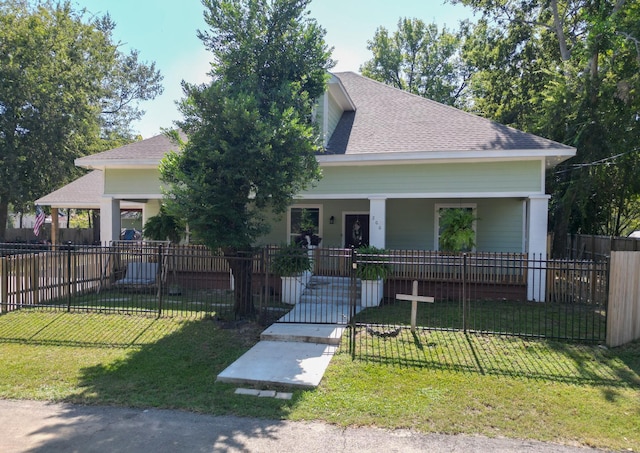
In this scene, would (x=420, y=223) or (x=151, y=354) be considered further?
(x=420, y=223)

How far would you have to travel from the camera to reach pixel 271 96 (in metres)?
8.37

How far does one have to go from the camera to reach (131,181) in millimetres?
13031

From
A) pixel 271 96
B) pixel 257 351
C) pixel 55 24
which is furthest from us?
pixel 55 24

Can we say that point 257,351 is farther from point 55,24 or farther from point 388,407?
point 55,24

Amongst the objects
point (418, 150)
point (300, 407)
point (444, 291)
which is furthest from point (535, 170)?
point (300, 407)

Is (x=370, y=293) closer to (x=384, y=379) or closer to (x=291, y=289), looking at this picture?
(x=291, y=289)

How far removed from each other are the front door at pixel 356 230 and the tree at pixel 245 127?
5.90 metres

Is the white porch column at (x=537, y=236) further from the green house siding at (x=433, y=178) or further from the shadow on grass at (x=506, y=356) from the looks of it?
the shadow on grass at (x=506, y=356)

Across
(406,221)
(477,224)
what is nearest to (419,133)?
(406,221)

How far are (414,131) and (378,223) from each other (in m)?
3.20

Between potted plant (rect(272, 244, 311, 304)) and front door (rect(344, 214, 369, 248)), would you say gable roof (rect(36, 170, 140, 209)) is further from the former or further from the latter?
potted plant (rect(272, 244, 311, 304))

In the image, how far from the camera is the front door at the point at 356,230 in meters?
14.4

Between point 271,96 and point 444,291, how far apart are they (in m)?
6.65

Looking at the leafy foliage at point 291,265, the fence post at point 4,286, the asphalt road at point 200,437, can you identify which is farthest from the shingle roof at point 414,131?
the fence post at point 4,286
